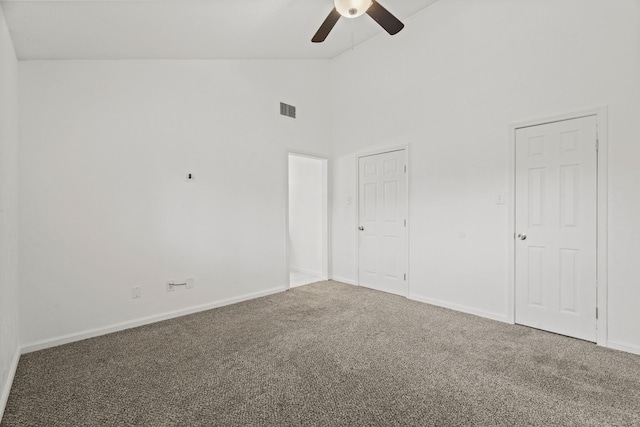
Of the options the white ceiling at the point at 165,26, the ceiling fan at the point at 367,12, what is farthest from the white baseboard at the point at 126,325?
the ceiling fan at the point at 367,12

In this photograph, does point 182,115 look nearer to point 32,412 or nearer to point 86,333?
point 86,333

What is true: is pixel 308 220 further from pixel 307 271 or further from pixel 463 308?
pixel 463 308

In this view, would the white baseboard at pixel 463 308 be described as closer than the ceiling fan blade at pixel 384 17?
No

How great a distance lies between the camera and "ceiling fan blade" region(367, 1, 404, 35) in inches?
94.3

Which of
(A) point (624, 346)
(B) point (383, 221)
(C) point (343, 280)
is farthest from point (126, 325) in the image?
(A) point (624, 346)

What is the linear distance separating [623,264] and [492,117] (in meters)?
1.76

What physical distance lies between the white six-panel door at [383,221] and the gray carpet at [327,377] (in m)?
1.16

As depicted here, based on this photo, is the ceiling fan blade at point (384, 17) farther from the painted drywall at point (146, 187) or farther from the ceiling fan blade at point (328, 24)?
the painted drywall at point (146, 187)

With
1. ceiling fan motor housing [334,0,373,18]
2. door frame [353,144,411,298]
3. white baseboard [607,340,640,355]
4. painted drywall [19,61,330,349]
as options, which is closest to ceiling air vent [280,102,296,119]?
painted drywall [19,61,330,349]

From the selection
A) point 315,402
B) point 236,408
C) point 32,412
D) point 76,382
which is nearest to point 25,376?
point 76,382

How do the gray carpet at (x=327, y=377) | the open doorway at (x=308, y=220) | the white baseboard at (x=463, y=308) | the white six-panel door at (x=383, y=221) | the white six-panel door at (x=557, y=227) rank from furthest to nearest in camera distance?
the open doorway at (x=308, y=220), the white six-panel door at (x=383, y=221), the white baseboard at (x=463, y=308), the white six-panel door at (x=557, y=227), the gray carpet at (x=327, y=377)

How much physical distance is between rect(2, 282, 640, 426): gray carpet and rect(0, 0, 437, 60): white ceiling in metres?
2.42

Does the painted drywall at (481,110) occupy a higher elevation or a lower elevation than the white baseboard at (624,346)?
higher

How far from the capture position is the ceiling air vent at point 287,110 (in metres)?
4.45
